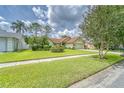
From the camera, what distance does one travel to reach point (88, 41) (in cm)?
1678

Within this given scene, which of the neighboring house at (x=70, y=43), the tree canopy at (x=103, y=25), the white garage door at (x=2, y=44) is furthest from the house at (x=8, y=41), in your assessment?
the neighboring house at (x=70, y=43)

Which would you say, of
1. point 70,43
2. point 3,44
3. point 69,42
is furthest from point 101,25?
point 69,42

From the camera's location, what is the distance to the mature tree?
14492 millimetres

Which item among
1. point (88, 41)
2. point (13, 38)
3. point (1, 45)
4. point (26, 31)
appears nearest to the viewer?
point (88, 41)

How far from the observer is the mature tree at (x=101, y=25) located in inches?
571

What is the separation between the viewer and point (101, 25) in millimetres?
15109

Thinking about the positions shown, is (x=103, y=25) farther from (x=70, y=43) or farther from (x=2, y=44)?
(x=70, y=43)

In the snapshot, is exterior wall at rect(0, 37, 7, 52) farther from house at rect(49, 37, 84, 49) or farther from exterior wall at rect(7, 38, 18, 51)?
house at rect(49, 37, 84, 49)

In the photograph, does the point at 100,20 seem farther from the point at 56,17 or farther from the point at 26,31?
the point at 26,31

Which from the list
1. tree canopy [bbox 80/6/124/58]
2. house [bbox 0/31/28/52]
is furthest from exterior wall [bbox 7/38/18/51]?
tree canopy [bbox 80/6/124/58]

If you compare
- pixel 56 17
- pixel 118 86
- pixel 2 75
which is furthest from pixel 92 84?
pixel 56 17

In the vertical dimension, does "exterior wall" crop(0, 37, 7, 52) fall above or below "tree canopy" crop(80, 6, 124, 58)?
below

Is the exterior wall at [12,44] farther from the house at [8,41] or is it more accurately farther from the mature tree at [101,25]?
the mature tree at [101,25]

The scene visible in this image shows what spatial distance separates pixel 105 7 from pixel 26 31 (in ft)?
74.6
